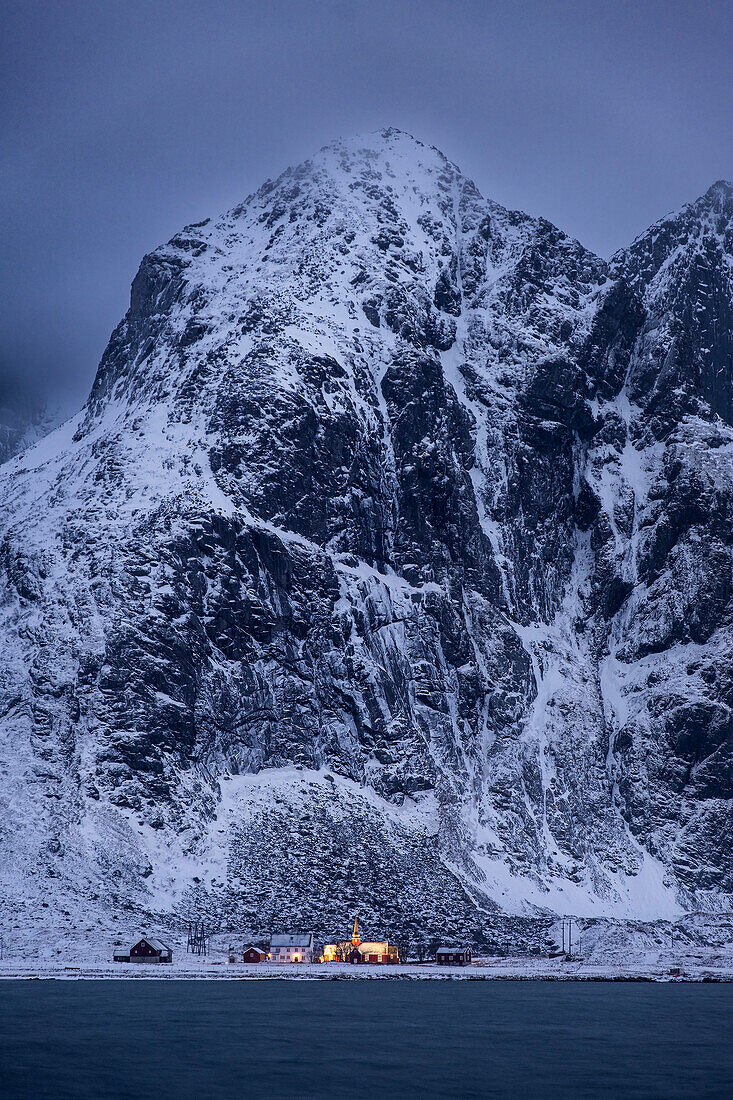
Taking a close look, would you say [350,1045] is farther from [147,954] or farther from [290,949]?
[290,949]

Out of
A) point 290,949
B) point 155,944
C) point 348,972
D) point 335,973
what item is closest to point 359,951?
point 290,949

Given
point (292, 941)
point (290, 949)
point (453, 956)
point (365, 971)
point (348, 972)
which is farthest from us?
point (453, 956)

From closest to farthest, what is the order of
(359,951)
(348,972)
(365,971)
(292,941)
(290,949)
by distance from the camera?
(348,972), (365,971), (290,949), (292,941), (359,951)

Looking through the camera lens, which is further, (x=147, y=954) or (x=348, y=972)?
(x=348, y=972)

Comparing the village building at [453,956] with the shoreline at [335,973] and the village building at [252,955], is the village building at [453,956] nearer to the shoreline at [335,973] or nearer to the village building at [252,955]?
the shoreline at [335,973]

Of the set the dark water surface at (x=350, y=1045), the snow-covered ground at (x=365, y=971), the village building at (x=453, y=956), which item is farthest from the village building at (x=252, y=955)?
the dark water surface at (x=350, y=1045)

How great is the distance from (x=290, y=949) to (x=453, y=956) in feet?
67.1

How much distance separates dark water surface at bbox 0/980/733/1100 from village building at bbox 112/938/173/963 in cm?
2302

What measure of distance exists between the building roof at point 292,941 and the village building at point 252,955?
233 cm

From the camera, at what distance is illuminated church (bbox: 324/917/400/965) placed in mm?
160750

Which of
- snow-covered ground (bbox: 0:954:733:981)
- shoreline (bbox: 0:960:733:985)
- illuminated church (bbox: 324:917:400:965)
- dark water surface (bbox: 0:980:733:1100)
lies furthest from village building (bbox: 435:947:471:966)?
dark water surface (bbox: 0:980:733:1100)

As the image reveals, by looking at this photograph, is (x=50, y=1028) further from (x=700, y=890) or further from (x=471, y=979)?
(x=700, y=890)

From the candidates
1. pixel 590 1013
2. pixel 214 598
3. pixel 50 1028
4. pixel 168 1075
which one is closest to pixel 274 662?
pixel 214 598

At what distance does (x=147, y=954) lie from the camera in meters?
146
